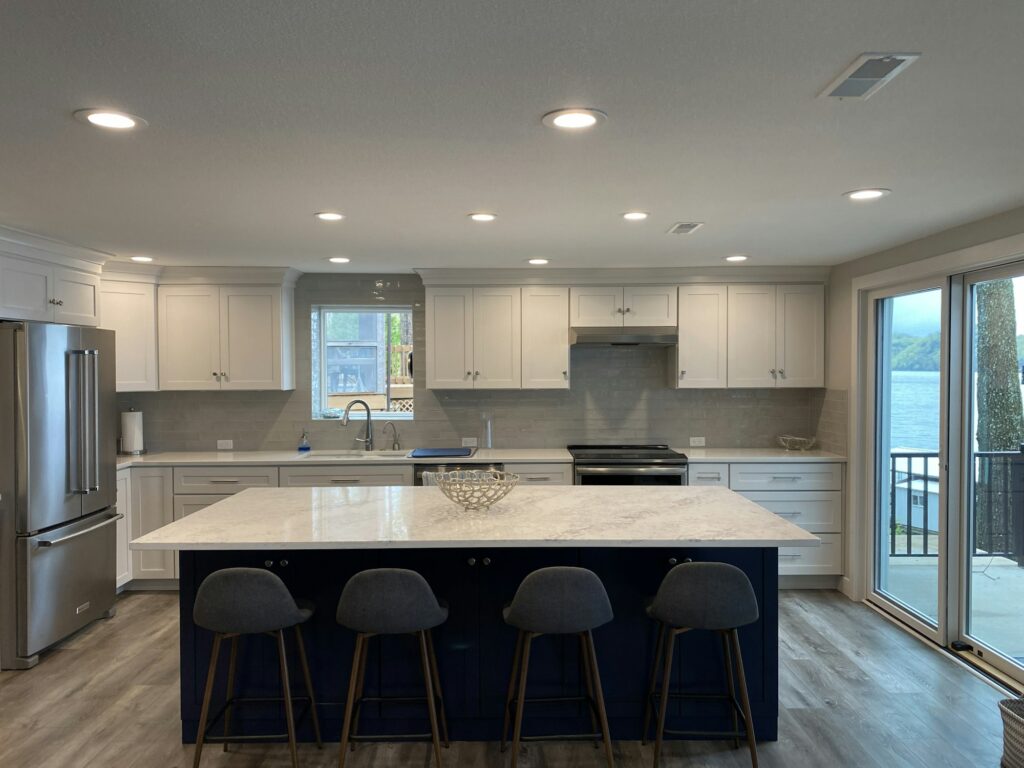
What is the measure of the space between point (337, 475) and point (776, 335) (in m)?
3.42

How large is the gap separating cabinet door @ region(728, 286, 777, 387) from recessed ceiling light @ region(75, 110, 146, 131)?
168 inches

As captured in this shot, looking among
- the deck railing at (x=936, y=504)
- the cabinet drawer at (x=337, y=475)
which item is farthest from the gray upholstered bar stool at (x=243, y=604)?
the deck railing at (x=936, y=504)

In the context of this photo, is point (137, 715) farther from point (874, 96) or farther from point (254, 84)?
point (874, 96)

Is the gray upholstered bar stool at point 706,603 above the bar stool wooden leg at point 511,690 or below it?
above

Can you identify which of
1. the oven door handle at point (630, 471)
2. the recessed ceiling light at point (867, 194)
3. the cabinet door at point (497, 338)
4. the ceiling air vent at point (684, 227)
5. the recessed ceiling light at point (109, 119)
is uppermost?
the ceiling air vent at point (684, 227)

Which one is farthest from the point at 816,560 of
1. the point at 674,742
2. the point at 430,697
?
the point at 430,697

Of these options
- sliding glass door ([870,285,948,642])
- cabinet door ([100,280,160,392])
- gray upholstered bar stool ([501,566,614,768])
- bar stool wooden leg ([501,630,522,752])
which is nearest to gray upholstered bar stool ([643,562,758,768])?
gray upholstered bar stool ([501,566,614,768])

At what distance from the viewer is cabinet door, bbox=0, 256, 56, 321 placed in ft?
12.5

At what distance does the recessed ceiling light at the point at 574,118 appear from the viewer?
2.04m

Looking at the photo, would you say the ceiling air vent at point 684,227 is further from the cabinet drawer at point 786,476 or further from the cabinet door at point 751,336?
the cabinet drawer at point 786,476

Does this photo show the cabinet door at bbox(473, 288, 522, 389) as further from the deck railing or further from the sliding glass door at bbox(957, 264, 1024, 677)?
the sliding glass door at bbox(957, 264, 1024, 677)

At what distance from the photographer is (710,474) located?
16.6ft

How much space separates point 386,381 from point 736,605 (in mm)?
3807

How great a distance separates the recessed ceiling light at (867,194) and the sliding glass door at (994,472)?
99 centimetres
